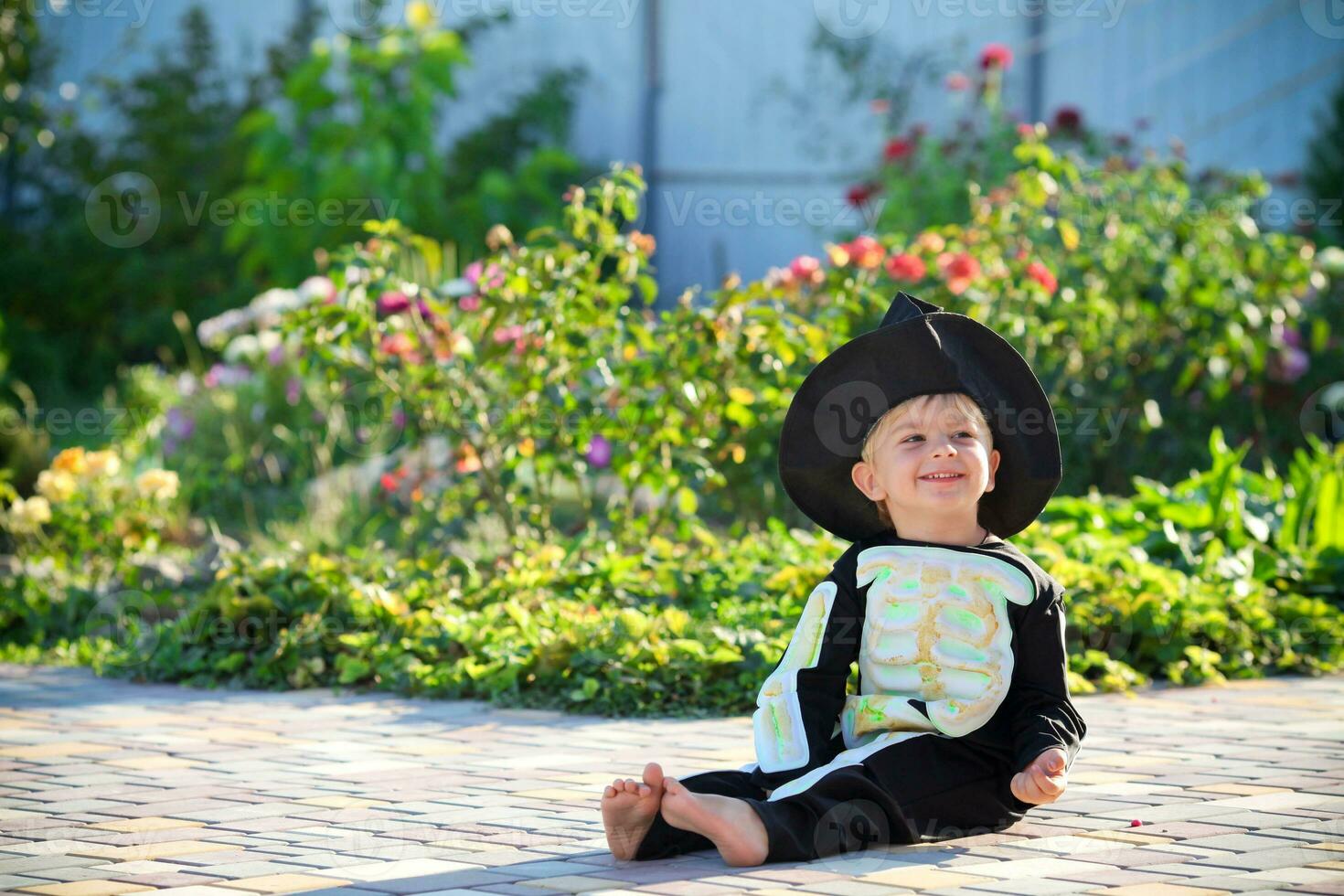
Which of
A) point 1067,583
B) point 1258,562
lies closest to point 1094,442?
point 1258,562

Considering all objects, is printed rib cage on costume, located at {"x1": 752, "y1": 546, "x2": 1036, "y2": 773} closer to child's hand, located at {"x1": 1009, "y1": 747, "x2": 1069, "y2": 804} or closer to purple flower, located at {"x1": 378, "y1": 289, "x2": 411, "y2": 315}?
child's hand, located at {"x1": 1009, "y1": 747, "x2": 1069, "y2": 804}

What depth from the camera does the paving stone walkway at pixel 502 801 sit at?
275cm

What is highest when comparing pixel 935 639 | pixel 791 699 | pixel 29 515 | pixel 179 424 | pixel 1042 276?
pixel 1042 276

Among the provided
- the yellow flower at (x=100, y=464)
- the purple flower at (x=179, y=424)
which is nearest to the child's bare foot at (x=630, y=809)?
the yellow flower at (x=100, y=464)

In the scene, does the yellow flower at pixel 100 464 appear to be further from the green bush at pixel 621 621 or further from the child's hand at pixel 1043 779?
the child's hand at pixel 1043 779

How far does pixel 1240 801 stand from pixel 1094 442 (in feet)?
14.4

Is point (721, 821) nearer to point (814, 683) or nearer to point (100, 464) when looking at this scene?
point (814, 683)

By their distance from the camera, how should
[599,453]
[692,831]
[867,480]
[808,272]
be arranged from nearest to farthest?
[692,831] → [867,480] → [808,272] → [599,453]

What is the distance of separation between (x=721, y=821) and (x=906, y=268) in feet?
13.6

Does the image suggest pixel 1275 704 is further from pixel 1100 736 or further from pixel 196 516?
pixel 196 516

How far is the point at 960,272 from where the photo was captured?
6.66m

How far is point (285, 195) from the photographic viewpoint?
40.3 feet

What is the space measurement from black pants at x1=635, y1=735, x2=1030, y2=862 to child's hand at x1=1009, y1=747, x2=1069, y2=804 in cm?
17

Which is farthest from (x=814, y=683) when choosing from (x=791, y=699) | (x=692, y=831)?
(x=692, y=831)
